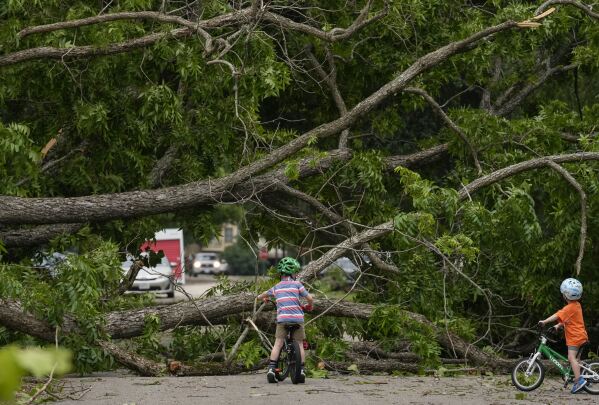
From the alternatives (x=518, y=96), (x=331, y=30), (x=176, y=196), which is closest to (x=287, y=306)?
(x=176, y=196)

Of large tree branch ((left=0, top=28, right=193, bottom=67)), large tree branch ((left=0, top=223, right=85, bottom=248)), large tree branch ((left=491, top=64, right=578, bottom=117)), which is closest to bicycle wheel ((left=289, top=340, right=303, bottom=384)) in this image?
large tree branch ((left=0, top=223, right=85, bottom=248))

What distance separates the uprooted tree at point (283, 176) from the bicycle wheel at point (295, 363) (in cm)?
124

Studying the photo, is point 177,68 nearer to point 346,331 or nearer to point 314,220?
point 314,220

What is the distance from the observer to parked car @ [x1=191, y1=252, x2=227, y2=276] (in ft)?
220

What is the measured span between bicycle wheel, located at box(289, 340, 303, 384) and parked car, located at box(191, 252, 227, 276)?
184 ft

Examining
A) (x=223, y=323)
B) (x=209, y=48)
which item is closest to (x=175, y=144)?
(x=209, y=48)

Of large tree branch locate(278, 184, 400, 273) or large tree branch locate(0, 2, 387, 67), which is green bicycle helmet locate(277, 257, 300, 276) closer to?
large tree branch locate(278, 184, 400, 273)

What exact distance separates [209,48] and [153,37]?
76cm

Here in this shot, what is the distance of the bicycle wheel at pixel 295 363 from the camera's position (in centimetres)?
1001

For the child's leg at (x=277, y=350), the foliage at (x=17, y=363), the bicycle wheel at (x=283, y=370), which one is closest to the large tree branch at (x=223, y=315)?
the bicycle wheel at (x=283, y=370)

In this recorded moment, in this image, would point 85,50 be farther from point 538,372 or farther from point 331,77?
point 538,372

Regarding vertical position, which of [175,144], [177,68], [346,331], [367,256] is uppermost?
[177,68]

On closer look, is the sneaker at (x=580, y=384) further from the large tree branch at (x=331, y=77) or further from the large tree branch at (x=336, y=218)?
the large tree branch at (x=331, y=77)

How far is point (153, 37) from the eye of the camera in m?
12.7
